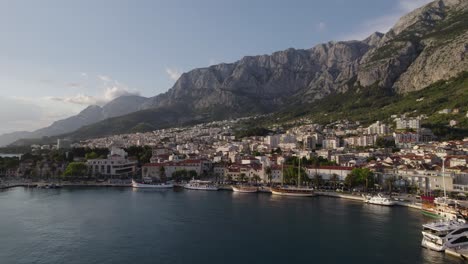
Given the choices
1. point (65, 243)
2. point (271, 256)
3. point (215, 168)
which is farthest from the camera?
point (215, 168)

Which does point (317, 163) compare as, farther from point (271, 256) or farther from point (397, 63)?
point (397, 63)

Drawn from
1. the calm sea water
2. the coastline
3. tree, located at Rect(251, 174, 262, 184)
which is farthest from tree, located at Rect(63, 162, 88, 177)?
tree, located at Rect(251, 174, 262, 184)

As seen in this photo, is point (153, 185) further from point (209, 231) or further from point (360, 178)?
point (360, 178)

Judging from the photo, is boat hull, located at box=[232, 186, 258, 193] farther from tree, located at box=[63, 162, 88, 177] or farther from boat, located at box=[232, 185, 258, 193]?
tree, located at box=[63, 162, 88, 177]

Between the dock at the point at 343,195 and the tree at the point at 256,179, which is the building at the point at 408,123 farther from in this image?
the dock at the point at 343,195

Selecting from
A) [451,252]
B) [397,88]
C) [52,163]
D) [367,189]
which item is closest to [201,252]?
[451,252]
